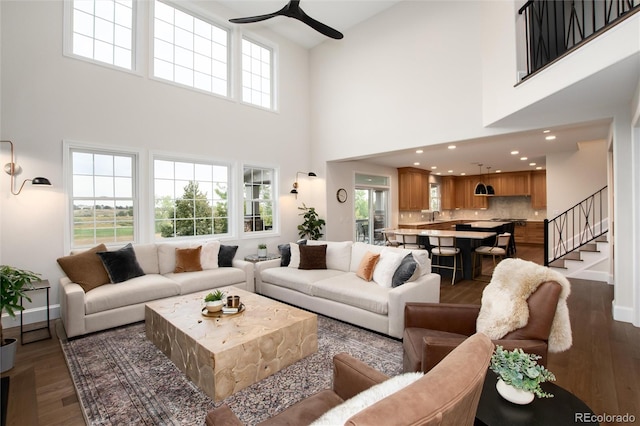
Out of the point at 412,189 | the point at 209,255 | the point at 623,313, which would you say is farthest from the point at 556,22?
the point at 209,255

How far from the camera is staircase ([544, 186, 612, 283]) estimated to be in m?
5.52

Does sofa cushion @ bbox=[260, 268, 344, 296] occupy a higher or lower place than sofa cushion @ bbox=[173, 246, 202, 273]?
lower

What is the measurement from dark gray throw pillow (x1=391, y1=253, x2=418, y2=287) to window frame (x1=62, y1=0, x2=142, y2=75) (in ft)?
16.0

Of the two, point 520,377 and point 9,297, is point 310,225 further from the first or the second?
point 520,377

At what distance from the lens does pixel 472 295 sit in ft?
15.4

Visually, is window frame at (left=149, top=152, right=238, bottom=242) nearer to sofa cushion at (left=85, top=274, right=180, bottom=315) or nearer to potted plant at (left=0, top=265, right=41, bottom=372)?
sofa cushion at (left=85, top=274, right=180, bottom=315)

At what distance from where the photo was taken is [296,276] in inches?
168

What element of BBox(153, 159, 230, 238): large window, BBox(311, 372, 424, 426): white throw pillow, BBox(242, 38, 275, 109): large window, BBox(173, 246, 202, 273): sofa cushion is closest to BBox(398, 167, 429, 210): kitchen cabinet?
BBox(242, 38, 275, 109): large window

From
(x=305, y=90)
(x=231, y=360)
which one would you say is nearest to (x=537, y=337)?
(x=231, y=360)

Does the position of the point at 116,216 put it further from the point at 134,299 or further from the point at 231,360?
the point at 231,360

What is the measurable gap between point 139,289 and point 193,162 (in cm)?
256

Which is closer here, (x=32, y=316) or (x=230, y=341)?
(x=230, y=341)

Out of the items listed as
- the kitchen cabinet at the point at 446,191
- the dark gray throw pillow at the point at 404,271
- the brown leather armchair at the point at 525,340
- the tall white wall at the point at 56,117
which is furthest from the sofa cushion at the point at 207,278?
the kitchen cabinet at the point at 446,191

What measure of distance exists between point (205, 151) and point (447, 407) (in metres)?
5.51
